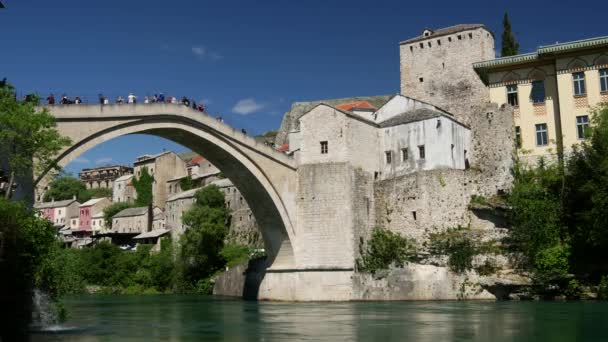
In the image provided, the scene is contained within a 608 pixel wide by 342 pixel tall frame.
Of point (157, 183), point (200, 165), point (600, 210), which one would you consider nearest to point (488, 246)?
point (600, 210)

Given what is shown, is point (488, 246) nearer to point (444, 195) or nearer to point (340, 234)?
point (444, 195)

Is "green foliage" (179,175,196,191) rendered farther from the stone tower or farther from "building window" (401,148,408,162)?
"building window" (401,148,408,162)

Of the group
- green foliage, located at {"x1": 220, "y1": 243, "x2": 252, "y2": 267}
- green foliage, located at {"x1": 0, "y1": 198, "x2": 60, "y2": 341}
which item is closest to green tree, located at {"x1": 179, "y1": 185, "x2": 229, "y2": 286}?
green foliage, located at {"x1": 220, "y1": 243, "x2": 252, "y2": 267}

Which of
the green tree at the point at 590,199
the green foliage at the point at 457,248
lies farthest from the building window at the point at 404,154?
the green tree at the point at 590,199

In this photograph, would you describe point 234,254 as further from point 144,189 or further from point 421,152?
point 144,189

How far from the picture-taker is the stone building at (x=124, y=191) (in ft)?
295

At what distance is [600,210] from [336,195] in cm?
1246

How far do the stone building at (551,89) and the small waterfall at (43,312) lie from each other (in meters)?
26.5

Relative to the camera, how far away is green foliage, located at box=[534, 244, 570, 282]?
1260 inches

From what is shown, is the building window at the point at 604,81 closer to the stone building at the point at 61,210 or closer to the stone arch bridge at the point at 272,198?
the stone arch bridge at the point at 272,198

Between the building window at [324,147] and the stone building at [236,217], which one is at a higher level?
the building window at [324,147]

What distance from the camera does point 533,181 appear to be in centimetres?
3619

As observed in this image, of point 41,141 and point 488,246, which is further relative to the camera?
point 488,246

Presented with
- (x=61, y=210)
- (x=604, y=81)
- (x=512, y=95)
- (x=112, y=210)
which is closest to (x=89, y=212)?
(x=61, y=210)
